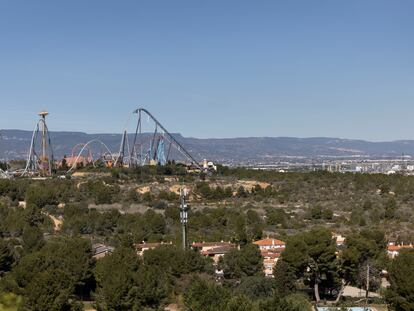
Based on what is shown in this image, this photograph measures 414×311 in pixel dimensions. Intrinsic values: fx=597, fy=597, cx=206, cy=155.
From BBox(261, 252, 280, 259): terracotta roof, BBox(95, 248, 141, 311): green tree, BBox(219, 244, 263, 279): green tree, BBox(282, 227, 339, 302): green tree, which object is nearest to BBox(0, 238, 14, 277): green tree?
BBox(95, 248, 141, 311): green tree

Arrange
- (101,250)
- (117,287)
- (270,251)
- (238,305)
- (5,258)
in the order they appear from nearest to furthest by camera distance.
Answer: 1. (238,305)
2. (117,287)
3. (5,258)
4. (101,250)
5. (270,251)

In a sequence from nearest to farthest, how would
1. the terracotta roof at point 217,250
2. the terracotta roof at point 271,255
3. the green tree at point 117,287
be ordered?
the green tree at point 117,287, the terracotta roof at point 271,255, the terracotta roof at point 217,250

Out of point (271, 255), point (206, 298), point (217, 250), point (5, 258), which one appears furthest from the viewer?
point (217, 250)

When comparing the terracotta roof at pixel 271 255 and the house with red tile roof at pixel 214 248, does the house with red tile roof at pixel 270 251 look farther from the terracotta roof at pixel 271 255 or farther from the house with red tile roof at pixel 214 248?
the house with red tile roof at pixel 214 248

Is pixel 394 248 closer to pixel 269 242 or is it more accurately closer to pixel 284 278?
pixel 269 242

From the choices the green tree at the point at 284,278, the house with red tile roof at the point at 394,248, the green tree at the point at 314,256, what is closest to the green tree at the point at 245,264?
the green tree at the point at 314,256

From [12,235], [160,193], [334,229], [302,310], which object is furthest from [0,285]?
[160,193]

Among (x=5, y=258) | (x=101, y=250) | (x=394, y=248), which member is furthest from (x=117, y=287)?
(x=394, y=248)

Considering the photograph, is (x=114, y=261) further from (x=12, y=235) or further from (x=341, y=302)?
(x=12, y=235)
